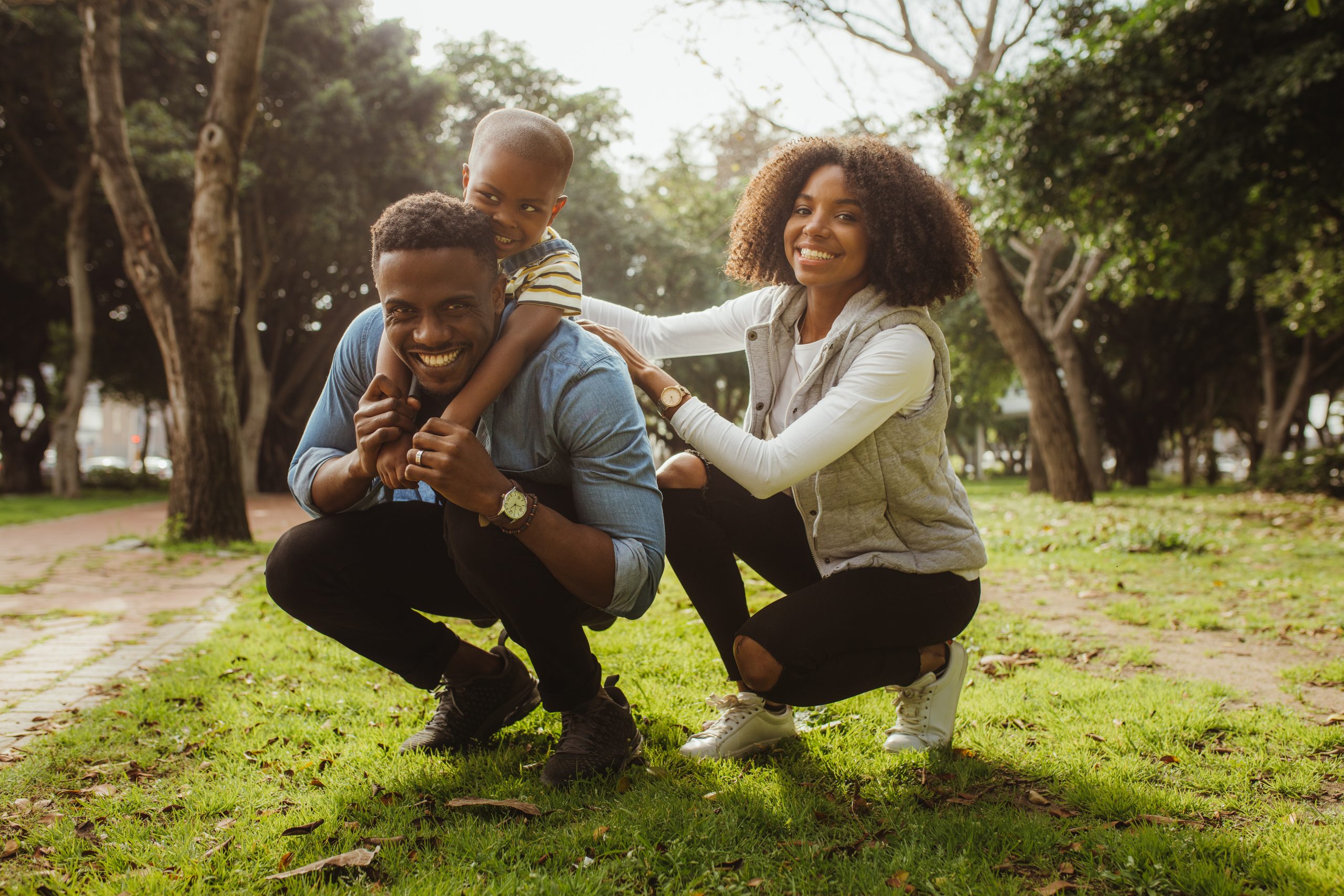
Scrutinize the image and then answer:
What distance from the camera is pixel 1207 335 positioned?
25453mm

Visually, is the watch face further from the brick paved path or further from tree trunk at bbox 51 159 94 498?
tree trunk at bbox 51 159 94 498

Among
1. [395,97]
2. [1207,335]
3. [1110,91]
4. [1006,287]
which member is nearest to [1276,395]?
[1207,335]

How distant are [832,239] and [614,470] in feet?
3.49

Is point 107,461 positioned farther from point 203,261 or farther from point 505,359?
point 505,359

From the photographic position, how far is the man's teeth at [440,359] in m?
2.57

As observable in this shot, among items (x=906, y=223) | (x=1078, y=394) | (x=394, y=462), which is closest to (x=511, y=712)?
(x=394, y=462)

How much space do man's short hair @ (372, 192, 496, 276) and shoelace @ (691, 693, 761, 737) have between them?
1.61m

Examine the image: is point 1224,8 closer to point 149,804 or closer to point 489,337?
point 489,337

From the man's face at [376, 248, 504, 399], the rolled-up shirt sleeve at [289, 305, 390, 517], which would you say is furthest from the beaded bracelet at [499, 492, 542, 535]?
the rolled-up shirt sleeve at [289, 305, 390, 517]

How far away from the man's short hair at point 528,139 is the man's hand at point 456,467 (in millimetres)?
938

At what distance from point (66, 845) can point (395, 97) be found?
64.4 feet

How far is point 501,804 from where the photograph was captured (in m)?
2.48

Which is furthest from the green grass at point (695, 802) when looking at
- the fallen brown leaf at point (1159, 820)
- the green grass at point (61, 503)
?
the green grass at point (61, 503)

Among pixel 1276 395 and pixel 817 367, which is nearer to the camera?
pixel 817 367
